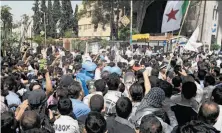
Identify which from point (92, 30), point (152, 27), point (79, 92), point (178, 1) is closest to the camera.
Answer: point (79, 92)

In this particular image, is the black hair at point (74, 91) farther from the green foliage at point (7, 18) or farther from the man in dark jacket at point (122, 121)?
the green foliage at point (7, 18)

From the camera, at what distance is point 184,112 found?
4.06m

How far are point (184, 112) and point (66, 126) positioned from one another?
145cm

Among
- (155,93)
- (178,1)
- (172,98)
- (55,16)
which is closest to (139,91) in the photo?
(155,93)

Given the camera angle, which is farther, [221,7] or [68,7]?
[68,7]

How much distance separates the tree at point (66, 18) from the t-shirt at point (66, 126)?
54.3 metres

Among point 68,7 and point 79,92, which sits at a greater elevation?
point 68,7

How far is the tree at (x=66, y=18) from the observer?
5898 cm

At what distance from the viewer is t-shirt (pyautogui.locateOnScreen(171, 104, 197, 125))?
4018 millimetres

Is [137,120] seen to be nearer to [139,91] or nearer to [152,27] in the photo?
[139,91]

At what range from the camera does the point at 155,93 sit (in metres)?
3.72

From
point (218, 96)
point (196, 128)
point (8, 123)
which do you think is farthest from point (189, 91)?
point (8, 123)

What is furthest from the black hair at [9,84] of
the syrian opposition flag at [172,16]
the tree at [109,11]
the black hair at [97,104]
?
the tree at [109,11]

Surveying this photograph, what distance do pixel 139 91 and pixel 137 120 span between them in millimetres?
541
